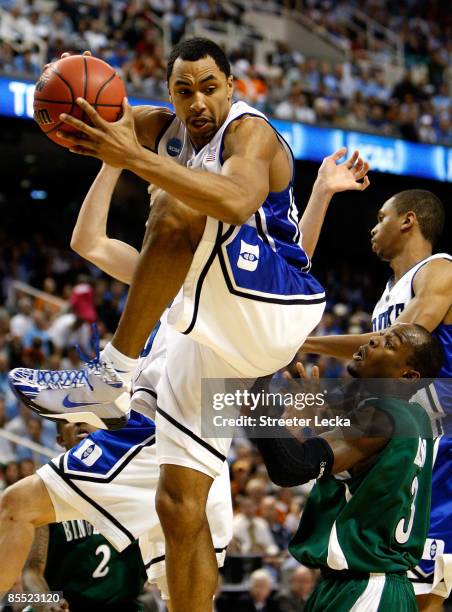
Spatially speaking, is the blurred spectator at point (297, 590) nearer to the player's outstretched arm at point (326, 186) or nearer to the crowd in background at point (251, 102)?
the crowd in background at point (251, 102)

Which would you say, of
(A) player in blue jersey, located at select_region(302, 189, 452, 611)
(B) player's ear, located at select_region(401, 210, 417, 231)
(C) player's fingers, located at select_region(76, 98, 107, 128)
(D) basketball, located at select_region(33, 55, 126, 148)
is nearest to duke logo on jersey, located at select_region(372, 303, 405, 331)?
(A) player in blue jersey, located at select_region(302, 189, 452, 611)

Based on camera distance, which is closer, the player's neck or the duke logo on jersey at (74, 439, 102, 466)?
the duke logo on jersey at (74, 439, 102, 466)

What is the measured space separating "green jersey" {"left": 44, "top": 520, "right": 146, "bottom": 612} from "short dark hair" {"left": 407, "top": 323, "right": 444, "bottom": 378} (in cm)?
169

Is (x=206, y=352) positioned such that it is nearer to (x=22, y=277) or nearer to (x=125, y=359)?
(x=125, y=359)

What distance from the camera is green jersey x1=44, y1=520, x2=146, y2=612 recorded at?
4.73 meters

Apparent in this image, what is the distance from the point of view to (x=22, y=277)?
1484 cm

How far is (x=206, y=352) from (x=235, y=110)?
0.88m

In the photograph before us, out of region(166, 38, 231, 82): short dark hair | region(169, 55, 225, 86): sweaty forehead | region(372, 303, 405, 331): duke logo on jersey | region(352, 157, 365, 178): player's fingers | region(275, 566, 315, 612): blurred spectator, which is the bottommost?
region(275, 566, 315, 612): blurred spectator

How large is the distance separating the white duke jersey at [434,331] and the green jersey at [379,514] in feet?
2.29

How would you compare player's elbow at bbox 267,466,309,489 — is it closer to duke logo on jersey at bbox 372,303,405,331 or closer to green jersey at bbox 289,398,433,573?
green jersey at bbox 289,398,433,573

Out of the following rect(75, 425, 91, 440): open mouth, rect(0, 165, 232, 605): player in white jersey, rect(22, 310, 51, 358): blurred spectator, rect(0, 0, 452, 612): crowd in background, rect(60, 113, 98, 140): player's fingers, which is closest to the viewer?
rect(60, 113, 98, 140): player's fingers

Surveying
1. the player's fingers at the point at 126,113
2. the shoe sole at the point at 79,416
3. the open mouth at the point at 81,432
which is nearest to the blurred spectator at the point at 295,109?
the open mouth at the point at 81,432

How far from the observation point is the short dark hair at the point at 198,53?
12.1 feet

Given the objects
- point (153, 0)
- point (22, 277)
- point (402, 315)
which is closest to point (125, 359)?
point (402, 315)
